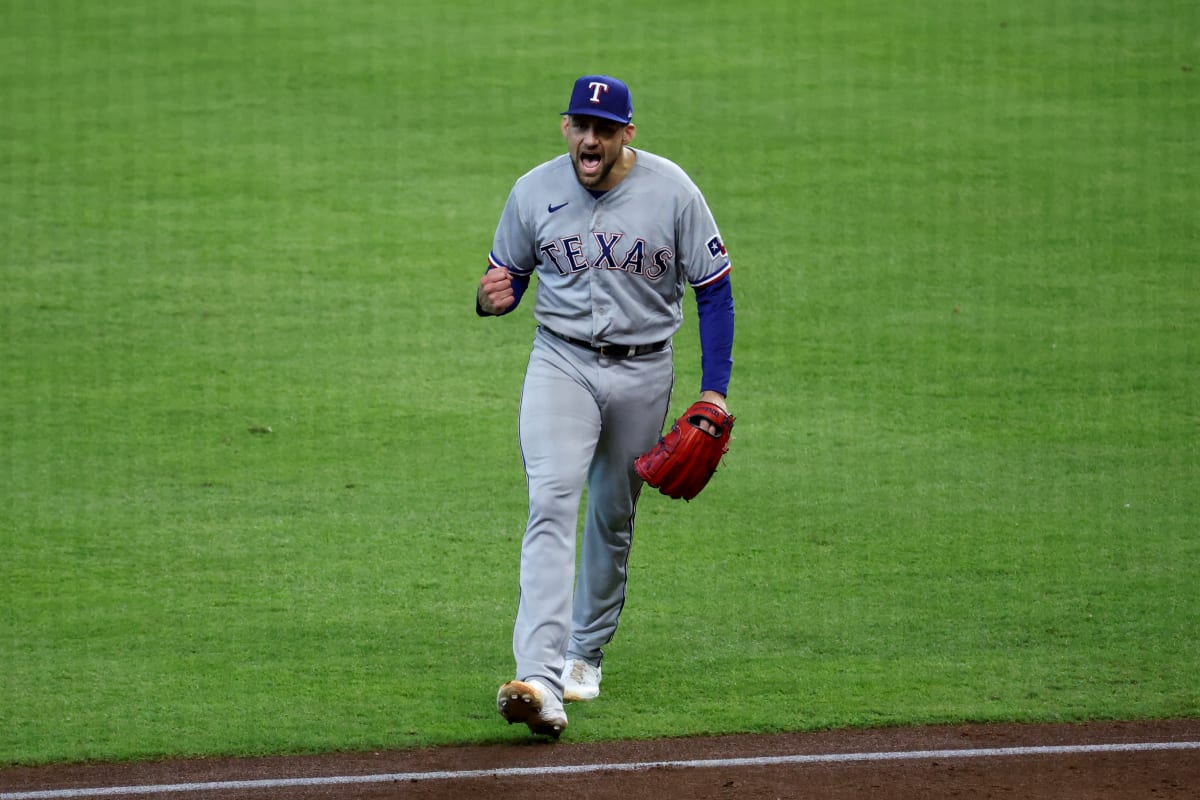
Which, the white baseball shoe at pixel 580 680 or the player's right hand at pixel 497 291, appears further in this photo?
the white baseball shoe at pixel 580 680

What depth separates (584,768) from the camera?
4766mm

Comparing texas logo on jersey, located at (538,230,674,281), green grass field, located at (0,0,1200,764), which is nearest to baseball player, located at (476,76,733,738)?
texas logo on jersey, located at (538,230,674,281)

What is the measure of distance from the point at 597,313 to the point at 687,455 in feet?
1.67

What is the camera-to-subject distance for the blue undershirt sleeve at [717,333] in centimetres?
511

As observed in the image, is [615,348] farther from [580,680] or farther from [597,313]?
[580,680]

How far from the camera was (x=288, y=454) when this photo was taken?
7691mm

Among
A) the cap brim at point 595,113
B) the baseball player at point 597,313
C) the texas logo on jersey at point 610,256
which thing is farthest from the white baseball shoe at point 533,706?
the cap brim at point 595,113

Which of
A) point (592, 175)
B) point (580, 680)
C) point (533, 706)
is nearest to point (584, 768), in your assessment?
point (533, 706)

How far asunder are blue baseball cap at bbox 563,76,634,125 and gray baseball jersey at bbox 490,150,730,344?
26 centimetres

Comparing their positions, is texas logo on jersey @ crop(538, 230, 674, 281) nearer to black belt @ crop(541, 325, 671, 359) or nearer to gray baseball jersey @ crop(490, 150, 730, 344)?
gray baseball jersey @ crop(490, 150, 730, 344)

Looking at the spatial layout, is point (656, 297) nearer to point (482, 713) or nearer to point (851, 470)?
point (482, 713)

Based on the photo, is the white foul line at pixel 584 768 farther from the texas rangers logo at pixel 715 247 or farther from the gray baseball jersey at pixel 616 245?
the texas rangers logo at pixel 715 247

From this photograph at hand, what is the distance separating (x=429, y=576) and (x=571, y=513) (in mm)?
1557

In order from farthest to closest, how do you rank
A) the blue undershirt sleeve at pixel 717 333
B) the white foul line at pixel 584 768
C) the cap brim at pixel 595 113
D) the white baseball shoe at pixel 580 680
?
the white baseball shoe at pixel 580 680, the blue undershirt sleeve at pixel 717 333, the cap brim at pixel 595 113, the white foul line at pixel 584 768
